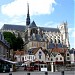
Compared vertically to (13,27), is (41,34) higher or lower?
lower

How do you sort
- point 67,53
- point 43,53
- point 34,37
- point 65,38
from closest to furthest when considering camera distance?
point 43,53 → point 67,53 → point 34,37 → point 65,38

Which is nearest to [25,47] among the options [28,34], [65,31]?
[28,34]

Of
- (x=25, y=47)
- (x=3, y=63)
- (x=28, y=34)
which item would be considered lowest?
(x=3, y=63)

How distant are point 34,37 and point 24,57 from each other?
35.5 m

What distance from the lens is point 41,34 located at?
15700 cm

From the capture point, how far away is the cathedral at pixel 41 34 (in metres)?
124

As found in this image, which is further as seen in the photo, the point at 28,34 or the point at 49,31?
the point at 49,31

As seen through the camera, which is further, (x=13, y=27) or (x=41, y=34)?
(x=41, y=34)

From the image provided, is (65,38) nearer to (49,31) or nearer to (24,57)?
(49,31)

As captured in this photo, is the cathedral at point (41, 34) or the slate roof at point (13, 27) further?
the slate roof at point (13, 27)

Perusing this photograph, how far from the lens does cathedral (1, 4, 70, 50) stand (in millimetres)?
123812

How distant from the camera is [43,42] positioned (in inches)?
4875

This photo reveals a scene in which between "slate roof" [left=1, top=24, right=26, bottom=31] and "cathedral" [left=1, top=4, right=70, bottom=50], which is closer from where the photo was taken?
"cathedral" [left=1, top=4, right=70, bottom=50]

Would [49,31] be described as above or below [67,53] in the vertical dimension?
above
